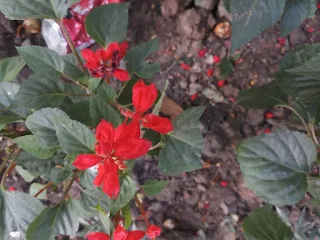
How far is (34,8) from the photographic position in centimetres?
97

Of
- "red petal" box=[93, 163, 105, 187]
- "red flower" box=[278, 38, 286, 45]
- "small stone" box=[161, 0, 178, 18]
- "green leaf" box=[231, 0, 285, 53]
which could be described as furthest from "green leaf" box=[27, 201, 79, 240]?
"red flower" box=[278, 38, 286, 45]

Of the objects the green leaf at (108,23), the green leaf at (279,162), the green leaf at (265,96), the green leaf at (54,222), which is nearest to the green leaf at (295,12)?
the green leaf at (265,96)

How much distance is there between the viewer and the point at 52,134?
0.89 metres

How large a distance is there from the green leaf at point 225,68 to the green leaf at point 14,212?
3.12ft

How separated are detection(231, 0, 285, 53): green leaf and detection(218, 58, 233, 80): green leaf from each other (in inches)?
28.9

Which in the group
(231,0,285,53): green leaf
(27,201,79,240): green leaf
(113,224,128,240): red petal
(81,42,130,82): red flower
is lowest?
(27,201,79,240): green leaf

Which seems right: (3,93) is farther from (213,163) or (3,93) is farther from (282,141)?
(213,163)

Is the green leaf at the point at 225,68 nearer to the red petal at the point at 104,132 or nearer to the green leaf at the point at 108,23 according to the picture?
the green leaf at the point at 108,23

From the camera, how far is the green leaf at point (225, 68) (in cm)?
162

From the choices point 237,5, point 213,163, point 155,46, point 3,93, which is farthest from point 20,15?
point 213,163

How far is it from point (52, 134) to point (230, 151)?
2.95ft

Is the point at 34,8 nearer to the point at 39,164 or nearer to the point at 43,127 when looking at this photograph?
the point at 43,127

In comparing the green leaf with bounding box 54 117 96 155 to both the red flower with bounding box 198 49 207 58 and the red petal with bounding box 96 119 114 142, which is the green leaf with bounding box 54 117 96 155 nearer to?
the red petal with bounding box 96 119 114 142

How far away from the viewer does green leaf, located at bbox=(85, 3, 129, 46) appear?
0.97 m
